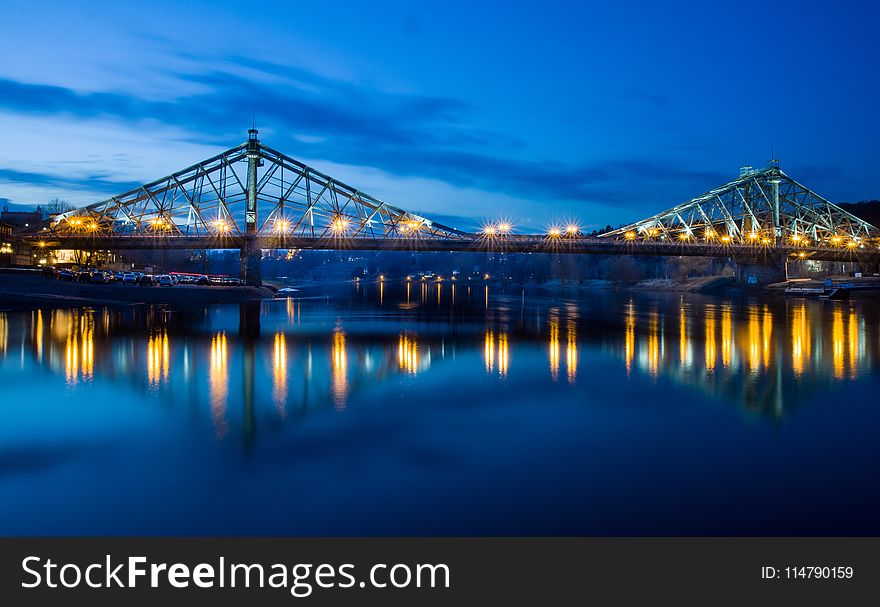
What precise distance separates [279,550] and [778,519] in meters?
6.08

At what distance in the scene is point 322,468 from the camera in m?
9.77

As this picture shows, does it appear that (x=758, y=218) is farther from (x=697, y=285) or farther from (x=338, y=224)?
(x=338, y=224)

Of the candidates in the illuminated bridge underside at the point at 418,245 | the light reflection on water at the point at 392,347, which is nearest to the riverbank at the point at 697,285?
the illuminated bridge underside at the point at 418,245

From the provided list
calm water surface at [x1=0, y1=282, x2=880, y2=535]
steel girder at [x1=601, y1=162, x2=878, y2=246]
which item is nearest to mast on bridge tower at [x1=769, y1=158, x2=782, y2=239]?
steel girder at [x1=601, y1=162, x2=878, y2=246]

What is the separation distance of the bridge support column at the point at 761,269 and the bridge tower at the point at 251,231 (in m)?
84.6

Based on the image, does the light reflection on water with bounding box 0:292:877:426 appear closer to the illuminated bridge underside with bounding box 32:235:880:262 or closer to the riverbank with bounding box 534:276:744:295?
the illuminated bridge underside with bounding box 32:235:880:262

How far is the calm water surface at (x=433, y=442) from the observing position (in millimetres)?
7816

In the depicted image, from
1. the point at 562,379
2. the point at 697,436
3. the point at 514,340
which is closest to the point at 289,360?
the point at 562,379

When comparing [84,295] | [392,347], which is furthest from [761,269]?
[84,295]

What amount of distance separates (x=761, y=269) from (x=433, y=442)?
128 m

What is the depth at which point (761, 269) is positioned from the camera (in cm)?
12244

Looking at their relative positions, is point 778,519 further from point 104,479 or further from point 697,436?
point 104,479

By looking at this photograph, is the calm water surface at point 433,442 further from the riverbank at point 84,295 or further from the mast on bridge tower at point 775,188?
the mast on bridge tower at point 775,188

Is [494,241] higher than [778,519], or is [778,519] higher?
[494,241]
